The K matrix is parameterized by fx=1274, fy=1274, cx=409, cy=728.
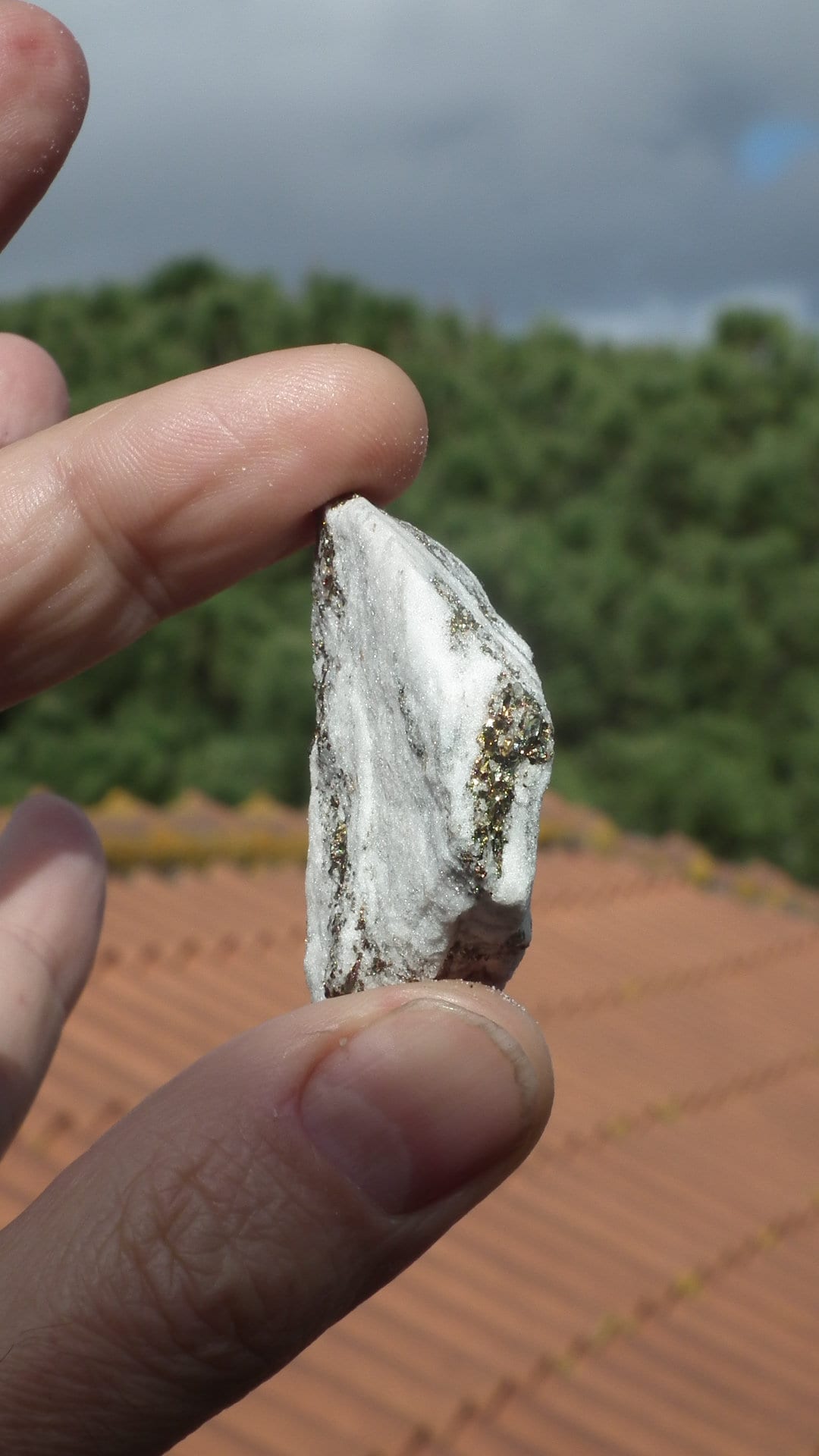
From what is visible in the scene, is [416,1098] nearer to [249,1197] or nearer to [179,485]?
[249,1197]

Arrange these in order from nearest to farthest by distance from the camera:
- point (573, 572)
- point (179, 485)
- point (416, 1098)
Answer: point (416, 1098) → point (179, 485) → point (573, 572)

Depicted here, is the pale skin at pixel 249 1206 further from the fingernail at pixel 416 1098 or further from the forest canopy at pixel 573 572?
the forest canopy at pixel 573 572

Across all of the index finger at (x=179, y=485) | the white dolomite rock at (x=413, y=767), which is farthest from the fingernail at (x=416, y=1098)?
the index finger at (x=179, y=485)

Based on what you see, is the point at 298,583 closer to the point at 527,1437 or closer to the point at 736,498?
the point at 736,498

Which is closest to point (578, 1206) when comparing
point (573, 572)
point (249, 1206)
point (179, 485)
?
point (249, 1206)

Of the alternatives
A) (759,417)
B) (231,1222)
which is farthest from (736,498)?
(231,1222)

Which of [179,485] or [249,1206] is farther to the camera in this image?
[179,485]

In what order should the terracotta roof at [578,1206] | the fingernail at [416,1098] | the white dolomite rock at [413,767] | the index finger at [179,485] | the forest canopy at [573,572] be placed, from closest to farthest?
1. the fingernail at [416,1098]
2. the white dolomite rock at [413,767]
3. the index finger at [179,485]
4. the terracotta roof at [578,1206]
5. the forest canopy at [573,572]
